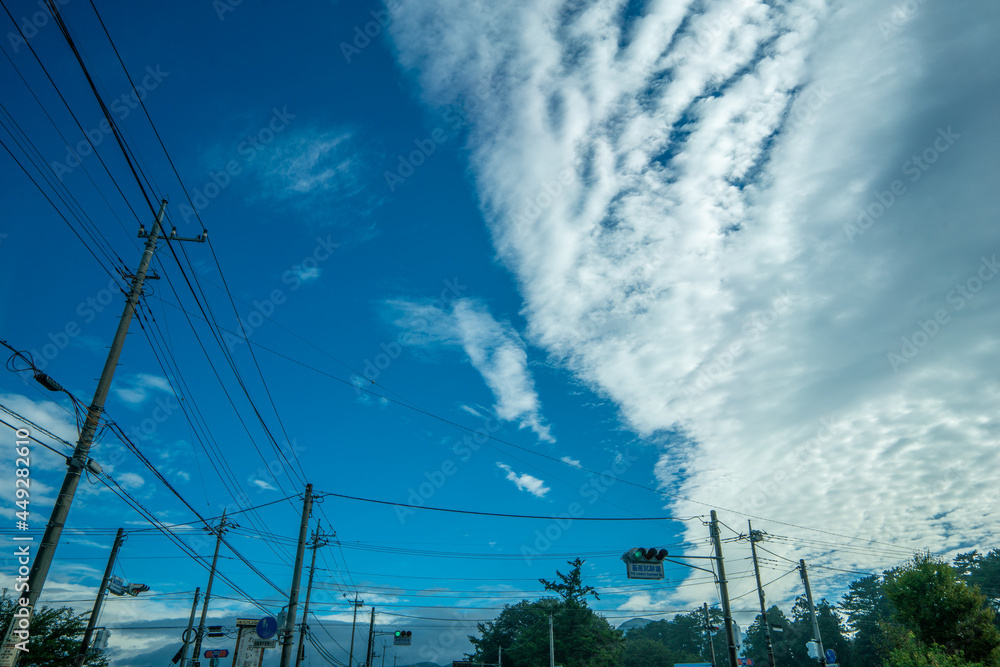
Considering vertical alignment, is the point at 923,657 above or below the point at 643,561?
below

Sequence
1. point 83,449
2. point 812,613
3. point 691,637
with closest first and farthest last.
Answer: point 83,449, point 812,613, point 691,637

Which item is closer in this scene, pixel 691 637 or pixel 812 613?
pixel 812 613

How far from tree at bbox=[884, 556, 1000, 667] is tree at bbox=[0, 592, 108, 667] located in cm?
4194

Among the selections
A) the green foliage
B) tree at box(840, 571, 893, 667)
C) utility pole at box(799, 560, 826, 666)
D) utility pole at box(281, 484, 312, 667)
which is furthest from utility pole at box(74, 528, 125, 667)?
tree at box(840, 571, 893, 667)

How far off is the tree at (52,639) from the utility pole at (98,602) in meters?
2.14

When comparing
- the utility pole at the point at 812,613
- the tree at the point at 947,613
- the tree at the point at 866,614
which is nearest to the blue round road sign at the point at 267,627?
the utility pole at the point at 812,613

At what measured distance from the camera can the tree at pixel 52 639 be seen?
26.4 meters

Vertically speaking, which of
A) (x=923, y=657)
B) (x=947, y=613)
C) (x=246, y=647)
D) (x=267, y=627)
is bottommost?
(x=246, y=647)

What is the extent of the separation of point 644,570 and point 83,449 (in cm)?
1871

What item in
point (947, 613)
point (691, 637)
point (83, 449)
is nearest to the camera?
point (83, 449)

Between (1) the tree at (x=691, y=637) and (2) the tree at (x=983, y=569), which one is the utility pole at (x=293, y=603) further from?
(1) the tree at (x=691, y=637)

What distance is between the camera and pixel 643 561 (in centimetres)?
2023

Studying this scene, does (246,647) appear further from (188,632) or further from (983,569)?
(983,569)

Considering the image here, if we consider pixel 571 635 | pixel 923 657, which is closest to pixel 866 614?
pixel 571 635
